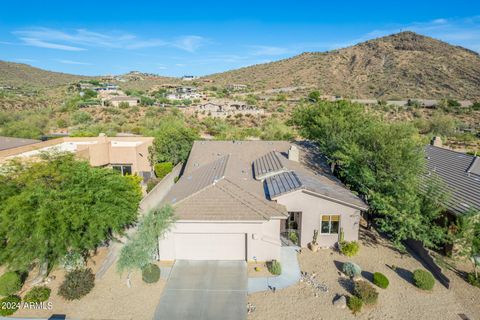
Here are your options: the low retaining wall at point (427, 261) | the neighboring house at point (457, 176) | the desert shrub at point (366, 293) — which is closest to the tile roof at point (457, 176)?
the neighboring house at point (457, 176)

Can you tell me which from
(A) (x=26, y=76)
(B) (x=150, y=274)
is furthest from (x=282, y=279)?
(A) (x=26, y=76)

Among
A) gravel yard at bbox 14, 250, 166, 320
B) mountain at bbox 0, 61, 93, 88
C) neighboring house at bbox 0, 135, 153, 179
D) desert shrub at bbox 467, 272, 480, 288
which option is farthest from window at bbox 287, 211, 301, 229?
mountain at bbox 0, 61, 93, 88

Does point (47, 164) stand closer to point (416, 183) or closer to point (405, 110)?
point (416, 183)

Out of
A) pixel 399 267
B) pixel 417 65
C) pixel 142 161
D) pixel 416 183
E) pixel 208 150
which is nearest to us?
pixel 399 267

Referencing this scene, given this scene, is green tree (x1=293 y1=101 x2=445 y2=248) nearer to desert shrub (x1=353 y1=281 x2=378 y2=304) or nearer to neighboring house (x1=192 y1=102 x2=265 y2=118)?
desert shrub (x1=353 y1=281 x2=378 y2=304)

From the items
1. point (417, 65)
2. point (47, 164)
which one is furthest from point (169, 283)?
point (417, 65)

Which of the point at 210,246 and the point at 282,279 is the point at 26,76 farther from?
the point at 282,279

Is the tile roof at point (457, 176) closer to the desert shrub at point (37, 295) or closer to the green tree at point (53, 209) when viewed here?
the green tree at point (53, 209)
